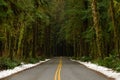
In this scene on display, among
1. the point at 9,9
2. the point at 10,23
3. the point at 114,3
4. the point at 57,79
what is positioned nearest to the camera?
the point at 57,79

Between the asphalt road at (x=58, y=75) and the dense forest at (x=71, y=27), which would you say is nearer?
the asphalt road at (x=58, y=75)

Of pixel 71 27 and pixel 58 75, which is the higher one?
pixel 71 27

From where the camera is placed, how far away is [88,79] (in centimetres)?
1994

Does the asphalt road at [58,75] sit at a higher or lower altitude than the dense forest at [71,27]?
lower

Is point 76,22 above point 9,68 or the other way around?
above

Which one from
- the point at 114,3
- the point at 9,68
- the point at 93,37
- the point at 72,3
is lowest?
the point at 9,68

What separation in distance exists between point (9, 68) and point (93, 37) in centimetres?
2041

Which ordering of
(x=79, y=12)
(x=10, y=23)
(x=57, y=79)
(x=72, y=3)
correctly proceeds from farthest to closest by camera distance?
1. (x=72, y=3)
2. (x=79, y=12)
3. (x=10, y=23)
4. (x=57, y=79)

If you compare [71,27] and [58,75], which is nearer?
[58,75]

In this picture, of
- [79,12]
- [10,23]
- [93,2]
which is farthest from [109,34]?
[10,23]

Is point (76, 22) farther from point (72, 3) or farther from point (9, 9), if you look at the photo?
point (9, 9)

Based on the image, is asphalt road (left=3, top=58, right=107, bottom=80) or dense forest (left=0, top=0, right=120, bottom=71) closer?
asphalt road (left=3, top=58, right=107, bottom=80)

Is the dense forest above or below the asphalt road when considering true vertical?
above

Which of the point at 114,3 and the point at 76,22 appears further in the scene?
the point at 76,22
